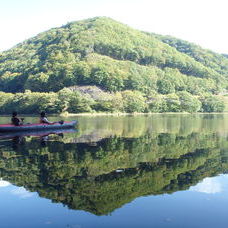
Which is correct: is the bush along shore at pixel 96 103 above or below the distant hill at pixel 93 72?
below

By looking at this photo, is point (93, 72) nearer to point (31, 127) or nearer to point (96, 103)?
point (96, 103)

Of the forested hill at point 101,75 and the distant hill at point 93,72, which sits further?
the distant hill at point 93,72

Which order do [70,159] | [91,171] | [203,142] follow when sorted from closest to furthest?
[91,171] → [70,159] → [203,142]

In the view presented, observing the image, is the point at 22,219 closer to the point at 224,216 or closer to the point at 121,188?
the point at 121,188

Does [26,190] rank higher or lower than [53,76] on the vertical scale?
lower

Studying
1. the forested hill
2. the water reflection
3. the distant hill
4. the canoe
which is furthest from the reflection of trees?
the distant hill

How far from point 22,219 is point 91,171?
6.49 meters

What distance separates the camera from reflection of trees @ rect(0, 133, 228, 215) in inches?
532

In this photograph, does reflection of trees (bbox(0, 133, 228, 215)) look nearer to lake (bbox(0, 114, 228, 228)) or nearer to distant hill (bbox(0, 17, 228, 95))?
lake (bbox(0, 114, 228, 228))

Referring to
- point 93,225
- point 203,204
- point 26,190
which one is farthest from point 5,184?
point 203,204

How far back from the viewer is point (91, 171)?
17.3 metres

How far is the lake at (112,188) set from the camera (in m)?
11.1

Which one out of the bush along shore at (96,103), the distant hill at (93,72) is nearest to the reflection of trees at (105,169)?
the bush along shore at (96,103)

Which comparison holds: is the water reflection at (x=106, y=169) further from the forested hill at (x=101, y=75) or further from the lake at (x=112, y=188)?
the forested hill at (x=101, y=75)
